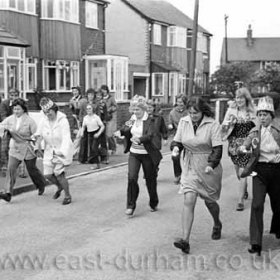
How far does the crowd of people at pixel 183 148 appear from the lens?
656cm

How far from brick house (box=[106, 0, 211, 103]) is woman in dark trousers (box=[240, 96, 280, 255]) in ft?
102

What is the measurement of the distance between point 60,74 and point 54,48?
1610mm

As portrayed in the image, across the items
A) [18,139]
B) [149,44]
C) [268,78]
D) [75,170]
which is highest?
[149,44]

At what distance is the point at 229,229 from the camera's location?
25.4ft

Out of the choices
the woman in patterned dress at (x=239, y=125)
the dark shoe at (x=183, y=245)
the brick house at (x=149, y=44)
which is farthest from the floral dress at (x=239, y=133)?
the brick house at (x=149, y=44)

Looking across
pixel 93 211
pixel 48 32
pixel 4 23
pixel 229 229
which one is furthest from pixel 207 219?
pixel 48 32

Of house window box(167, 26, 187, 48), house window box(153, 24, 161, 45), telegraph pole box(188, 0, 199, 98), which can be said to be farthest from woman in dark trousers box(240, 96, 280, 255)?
house window box(167, 26, 187, 48)

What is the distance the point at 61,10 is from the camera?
27750 millimetres

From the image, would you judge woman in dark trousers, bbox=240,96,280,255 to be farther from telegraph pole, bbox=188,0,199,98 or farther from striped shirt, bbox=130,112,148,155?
telegraph pole, bbox=188,0,199,98

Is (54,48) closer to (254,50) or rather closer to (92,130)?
(92,130)

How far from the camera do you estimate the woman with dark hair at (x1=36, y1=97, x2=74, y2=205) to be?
9.16 m

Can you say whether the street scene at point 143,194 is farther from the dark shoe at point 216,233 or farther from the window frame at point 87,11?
the window frame at point 87,11

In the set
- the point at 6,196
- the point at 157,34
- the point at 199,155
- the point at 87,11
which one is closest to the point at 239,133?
the point at 199,155

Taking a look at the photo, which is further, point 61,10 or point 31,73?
point 61,10
